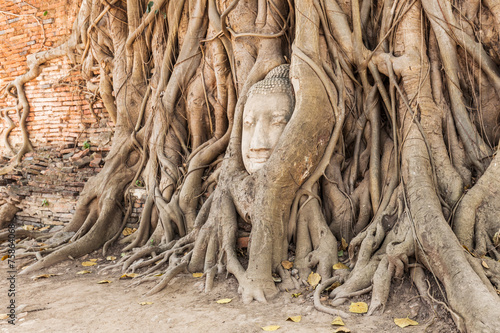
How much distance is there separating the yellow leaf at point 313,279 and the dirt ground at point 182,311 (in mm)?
104

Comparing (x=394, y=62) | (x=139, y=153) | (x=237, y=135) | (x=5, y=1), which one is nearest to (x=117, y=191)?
(x=139, y=153)

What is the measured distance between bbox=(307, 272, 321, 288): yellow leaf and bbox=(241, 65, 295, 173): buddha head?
1.02 meters

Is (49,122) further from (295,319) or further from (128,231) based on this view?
(295,319)

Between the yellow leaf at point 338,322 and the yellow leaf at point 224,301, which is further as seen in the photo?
the yellow leaf at point 224,301

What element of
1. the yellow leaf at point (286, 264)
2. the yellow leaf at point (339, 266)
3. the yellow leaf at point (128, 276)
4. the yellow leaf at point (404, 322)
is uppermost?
the yellow leaf at point (339, 266)

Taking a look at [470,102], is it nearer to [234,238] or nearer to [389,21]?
[389,21]

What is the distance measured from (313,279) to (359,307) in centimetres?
50

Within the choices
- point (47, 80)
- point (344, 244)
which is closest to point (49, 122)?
point (47, 80)

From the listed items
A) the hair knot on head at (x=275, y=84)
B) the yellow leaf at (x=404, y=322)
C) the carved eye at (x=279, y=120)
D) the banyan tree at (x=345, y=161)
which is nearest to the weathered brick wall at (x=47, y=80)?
the banyan tree at (x=345, y=161)

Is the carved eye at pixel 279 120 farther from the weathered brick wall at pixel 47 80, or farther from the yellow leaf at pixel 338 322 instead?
the weathered brick wall at pixel 47 80

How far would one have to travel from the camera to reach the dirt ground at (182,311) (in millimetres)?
2344

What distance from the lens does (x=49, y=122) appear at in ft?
23.2

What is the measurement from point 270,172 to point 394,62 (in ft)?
4.55

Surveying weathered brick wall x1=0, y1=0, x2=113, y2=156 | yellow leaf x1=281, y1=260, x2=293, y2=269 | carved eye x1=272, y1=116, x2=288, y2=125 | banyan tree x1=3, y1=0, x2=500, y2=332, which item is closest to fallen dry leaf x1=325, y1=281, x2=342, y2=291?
banyan tree x1=3, y1=0, x2=500, y2=332
